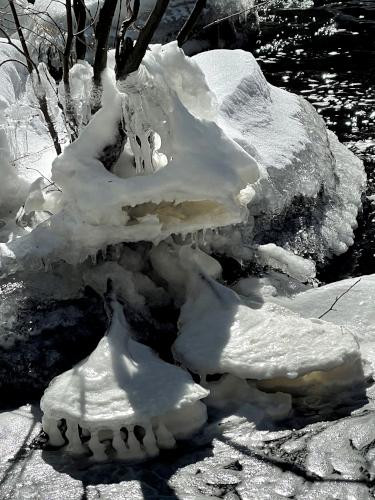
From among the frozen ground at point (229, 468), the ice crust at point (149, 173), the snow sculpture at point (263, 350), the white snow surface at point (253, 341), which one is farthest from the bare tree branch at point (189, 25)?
the frozen ground at point (229, 468)

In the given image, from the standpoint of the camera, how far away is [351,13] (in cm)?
1160

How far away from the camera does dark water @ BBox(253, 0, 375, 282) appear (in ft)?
19.0

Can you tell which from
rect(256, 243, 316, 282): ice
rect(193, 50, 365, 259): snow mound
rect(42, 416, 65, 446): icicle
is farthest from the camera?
rect(193, 50, 365, 259): snow mound

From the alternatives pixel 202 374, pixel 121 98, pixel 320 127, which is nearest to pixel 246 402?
pixel 202 374

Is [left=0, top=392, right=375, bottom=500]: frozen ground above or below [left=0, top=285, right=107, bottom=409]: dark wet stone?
below

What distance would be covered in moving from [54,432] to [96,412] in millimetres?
262

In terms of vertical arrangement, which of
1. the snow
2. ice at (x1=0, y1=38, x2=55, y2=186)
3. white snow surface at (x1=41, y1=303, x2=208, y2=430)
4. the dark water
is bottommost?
the dark water

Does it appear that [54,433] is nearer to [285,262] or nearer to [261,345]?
[261,345]

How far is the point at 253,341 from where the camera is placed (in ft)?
12.0

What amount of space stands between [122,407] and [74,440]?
26cm

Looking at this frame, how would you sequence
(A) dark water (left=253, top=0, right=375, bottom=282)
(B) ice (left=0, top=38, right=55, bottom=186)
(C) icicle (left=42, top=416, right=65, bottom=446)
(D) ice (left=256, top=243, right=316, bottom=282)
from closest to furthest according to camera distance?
(C) icicle (left=42, top=416, right=65, bottom=446), (D) ice (left=256, top=243, right=316, bottom=282), (B) ice (left=0, top=38, right=55, bottom=186), (A) dark water (left=253, top=0, right=375, bottom=282)

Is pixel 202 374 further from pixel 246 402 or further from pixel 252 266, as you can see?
pixel 252 266

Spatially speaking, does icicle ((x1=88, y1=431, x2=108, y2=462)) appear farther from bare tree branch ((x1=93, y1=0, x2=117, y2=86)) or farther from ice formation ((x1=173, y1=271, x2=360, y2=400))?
bare tree branch ((x1=93, y1=0, x2=117, y2=86))

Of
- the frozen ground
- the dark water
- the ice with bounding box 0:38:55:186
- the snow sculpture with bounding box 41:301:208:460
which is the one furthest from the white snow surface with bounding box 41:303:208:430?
the dark water
